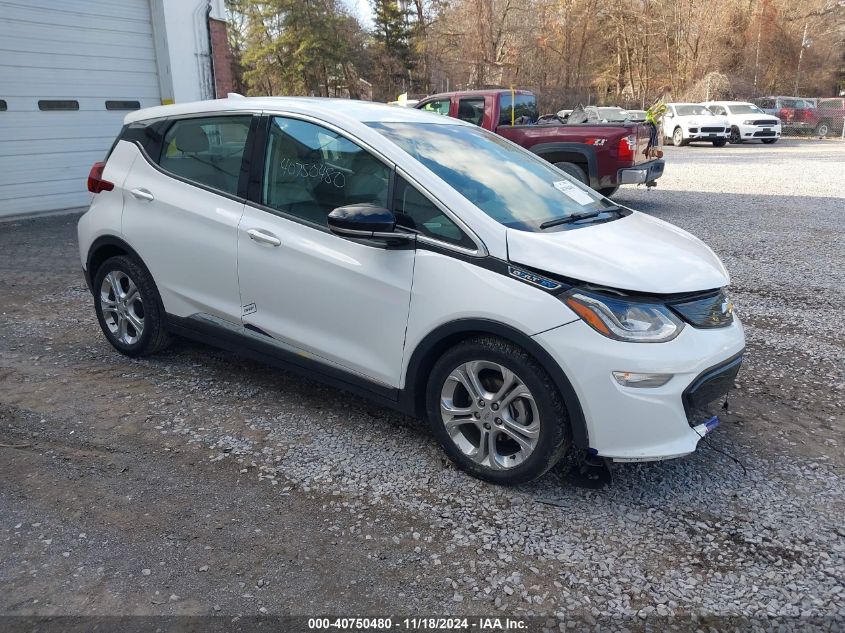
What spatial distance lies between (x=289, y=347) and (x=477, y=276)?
1265 mm

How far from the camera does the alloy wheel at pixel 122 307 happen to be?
4.67 m

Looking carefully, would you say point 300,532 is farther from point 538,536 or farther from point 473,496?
point 538,536

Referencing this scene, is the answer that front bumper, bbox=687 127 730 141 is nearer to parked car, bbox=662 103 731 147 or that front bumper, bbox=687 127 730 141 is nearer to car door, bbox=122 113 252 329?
parked car, bbox=662 103 731 147

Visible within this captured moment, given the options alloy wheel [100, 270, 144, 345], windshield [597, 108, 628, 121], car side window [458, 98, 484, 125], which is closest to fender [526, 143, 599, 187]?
car side window [458, 98, 484, 125]

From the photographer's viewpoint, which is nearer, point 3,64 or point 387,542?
point 387,542

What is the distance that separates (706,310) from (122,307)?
12.1 feet

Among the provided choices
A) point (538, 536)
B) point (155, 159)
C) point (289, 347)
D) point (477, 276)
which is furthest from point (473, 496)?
point (155, 159)

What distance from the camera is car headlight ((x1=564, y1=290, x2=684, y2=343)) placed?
2.92m

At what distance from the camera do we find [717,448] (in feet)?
12.1

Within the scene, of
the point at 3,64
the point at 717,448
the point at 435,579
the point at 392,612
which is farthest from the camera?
the point at 3,64

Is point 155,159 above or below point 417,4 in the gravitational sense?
below

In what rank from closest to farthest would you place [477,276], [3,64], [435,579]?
[435,579], [477,276], [3,64]

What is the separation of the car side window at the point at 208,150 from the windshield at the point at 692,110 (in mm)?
26838

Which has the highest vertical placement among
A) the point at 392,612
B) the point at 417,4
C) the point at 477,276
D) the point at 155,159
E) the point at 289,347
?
the point at 417,4
